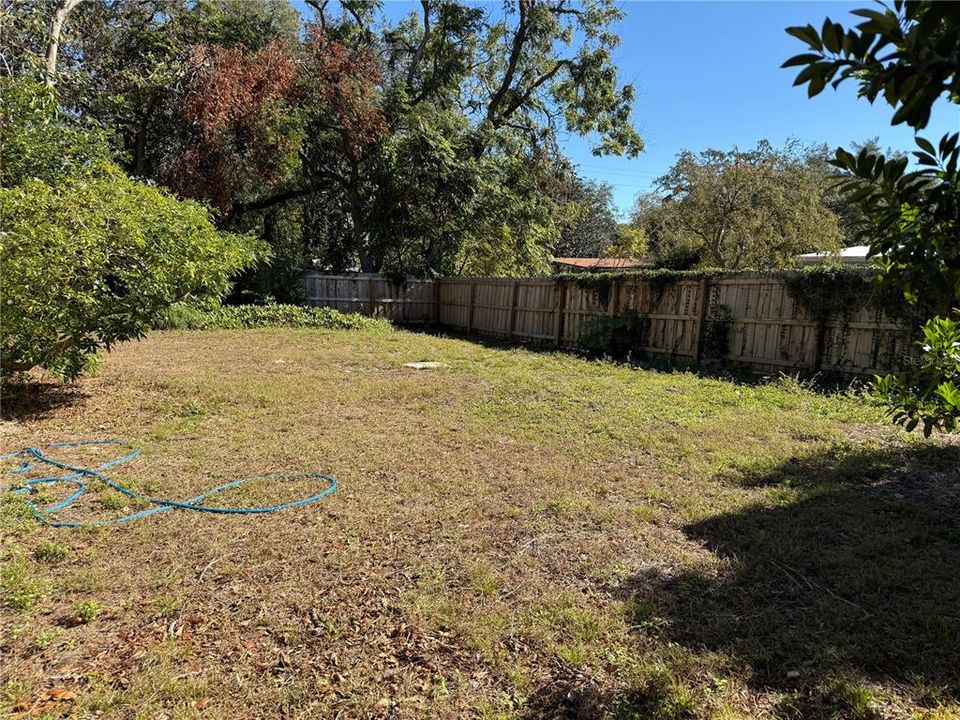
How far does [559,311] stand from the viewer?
496 inches

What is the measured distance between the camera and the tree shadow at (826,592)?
207 centimetres

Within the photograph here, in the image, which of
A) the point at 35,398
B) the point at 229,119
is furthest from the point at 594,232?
the point at 35,398

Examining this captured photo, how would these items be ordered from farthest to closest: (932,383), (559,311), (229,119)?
(229,119) → (559,311) → (932,383)

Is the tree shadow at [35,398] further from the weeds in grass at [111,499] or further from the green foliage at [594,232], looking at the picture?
the green foliage at [594,232]

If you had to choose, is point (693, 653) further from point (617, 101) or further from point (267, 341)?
point (617, 101)

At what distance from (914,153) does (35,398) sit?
6817 mm

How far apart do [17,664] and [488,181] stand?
1547 centimetres

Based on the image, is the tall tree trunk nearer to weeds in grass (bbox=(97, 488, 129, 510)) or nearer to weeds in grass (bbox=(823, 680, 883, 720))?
weeds in grass (bbox=(97, 488, 129, 510))

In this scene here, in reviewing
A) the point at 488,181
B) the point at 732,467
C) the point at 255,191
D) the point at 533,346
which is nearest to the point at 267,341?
the point at 533,346

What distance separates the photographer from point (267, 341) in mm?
11172

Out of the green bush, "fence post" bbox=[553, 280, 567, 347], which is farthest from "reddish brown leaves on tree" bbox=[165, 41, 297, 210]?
"fence post" bbox=[553, 280, 567, 347]

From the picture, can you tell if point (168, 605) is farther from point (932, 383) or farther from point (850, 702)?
point (932, 383)

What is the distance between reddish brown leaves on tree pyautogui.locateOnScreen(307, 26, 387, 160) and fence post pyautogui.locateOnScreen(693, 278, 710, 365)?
9540 millimetres

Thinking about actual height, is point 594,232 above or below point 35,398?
above
